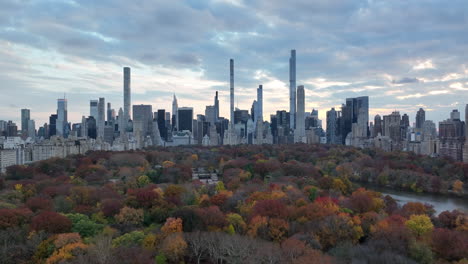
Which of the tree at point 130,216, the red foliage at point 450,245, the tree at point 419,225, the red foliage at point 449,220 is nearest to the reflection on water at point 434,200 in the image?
the red foliage at point 449,220

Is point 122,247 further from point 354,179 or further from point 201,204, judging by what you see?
point 354,179

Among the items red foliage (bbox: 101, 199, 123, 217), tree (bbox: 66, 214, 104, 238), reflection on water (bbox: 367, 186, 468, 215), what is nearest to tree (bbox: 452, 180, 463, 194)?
reflection on water (bbox: 367, 186, 468, 215)

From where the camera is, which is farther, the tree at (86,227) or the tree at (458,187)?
the tree at (458,187)

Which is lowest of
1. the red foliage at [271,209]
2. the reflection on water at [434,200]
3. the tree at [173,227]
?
the reflection on water at [434,200]

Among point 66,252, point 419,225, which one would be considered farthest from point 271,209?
point 66,252

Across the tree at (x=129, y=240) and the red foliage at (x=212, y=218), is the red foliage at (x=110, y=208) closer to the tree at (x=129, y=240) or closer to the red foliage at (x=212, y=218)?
the tree at (x=129, y=240)

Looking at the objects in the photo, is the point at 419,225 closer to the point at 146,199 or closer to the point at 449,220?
the point at 449,220

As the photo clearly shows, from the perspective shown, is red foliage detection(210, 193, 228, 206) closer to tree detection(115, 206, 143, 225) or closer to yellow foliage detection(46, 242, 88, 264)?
tree detection(115, 206, 143, 225)
